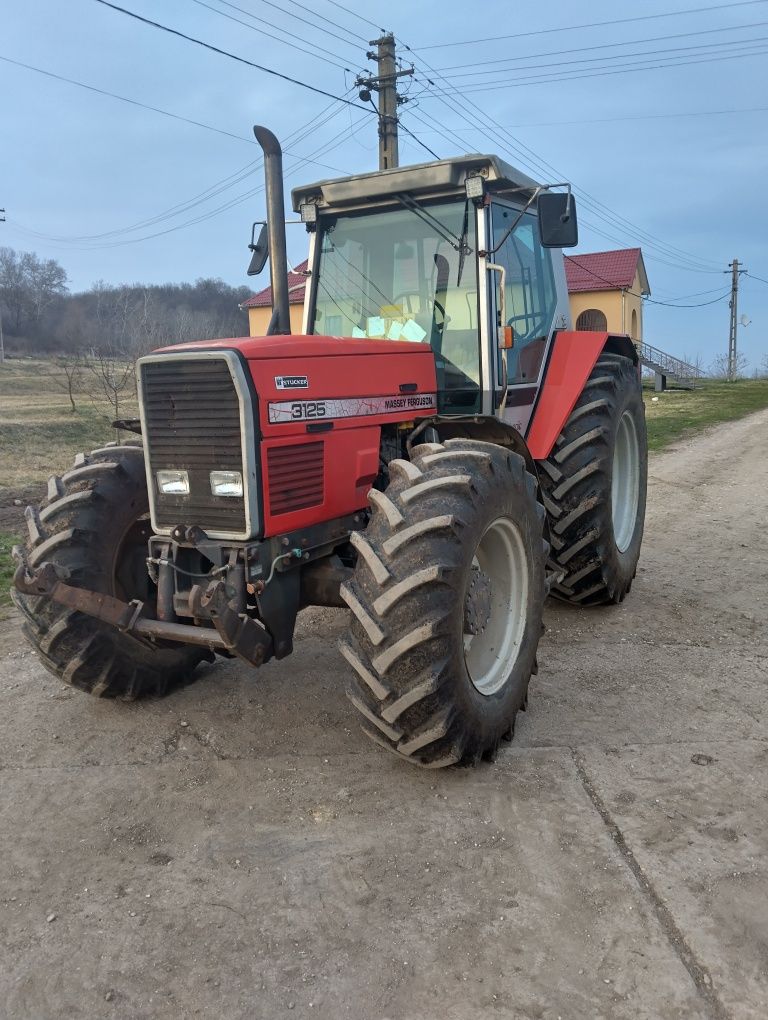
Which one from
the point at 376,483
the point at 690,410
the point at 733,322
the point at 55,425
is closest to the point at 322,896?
the point at 376,483

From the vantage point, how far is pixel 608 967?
235 centimetres

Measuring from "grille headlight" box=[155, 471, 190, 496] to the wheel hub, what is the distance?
4.10ft

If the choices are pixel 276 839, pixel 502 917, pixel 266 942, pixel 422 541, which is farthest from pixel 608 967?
pixel 422 541

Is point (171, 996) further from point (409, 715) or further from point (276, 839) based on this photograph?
point (409, 715)

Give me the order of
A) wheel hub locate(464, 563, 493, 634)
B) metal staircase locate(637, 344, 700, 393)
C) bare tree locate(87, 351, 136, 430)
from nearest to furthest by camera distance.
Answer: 1. wheel hub locate(464, 563, 493, 634)
2. bare tree locate(87, 351, 136, 430)
3. metal staircase locate(637, 344, 700, 393)

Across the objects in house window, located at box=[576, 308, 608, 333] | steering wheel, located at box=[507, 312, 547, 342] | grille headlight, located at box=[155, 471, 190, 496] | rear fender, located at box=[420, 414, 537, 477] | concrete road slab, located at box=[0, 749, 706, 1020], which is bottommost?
concrete road slab, located at box=[0, 749, 706, 1020]

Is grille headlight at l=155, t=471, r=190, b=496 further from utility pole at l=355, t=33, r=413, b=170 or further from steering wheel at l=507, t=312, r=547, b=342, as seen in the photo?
utility pole at l=355, t=33, r=413, b=170

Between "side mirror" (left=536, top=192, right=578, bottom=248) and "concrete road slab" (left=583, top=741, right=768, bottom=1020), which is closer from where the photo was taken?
"concrete road slab" (left=583, top=741, right=768, bottom=1020)

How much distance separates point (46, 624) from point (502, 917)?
92.0 inches

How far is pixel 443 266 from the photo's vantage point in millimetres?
4406

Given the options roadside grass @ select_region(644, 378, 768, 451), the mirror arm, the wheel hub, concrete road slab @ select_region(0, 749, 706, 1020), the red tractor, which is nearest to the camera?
concrete road slab @ select_region(0, 749, 706, 1020)

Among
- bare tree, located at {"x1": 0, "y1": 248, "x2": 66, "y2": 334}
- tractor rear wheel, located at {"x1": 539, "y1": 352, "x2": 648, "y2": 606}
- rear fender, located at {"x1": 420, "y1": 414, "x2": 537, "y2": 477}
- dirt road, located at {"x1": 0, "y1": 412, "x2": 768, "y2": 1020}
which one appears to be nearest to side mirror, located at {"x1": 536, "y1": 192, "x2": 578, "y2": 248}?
rear fender, located at {"x1": 420, "y1": 414, "x2": 537, "y2": 477}

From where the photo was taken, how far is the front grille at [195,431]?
3.26m

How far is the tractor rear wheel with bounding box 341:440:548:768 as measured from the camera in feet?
9.80
